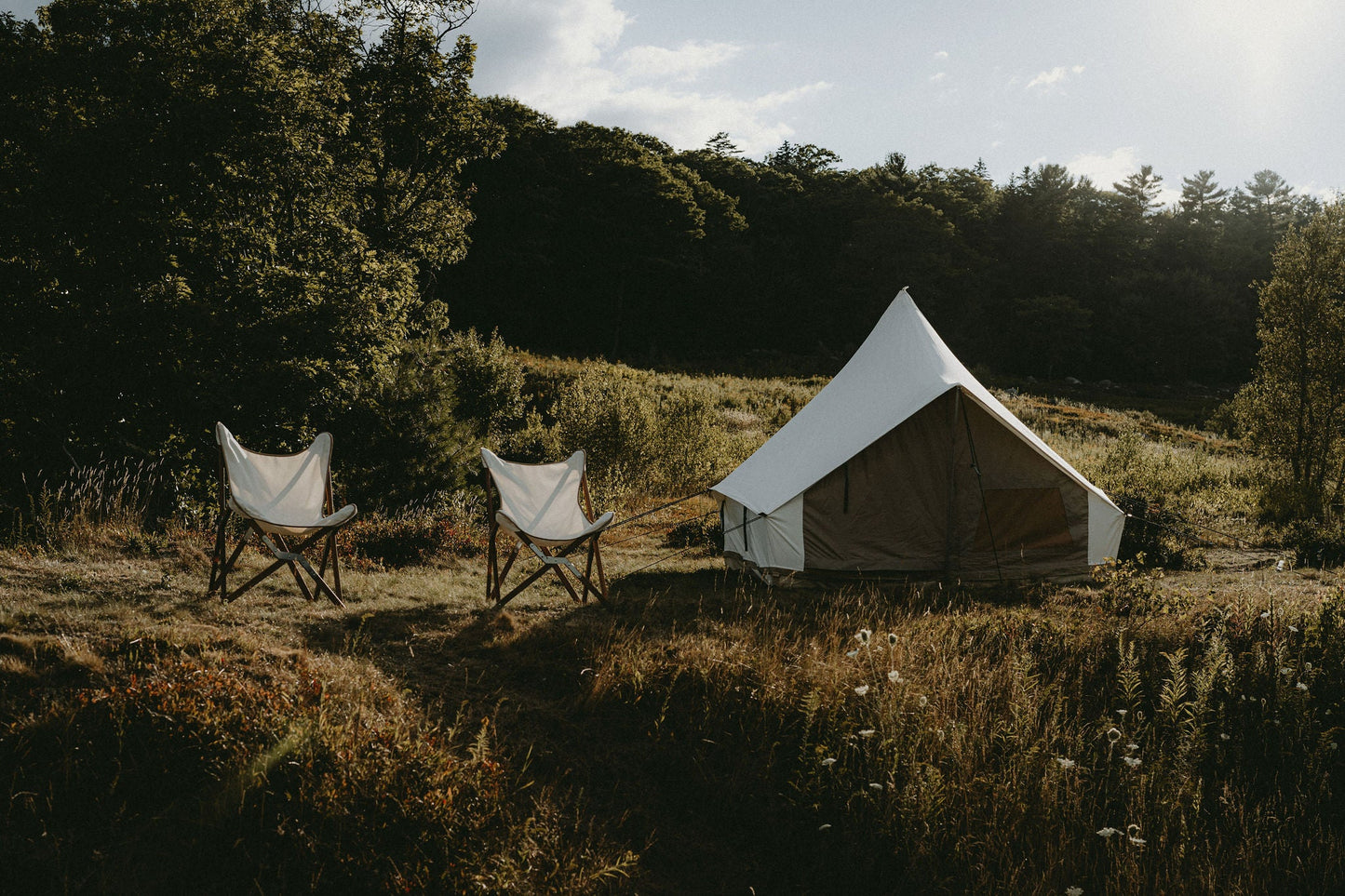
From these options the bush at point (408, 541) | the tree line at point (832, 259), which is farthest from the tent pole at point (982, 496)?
the tree line at point (832, 259)

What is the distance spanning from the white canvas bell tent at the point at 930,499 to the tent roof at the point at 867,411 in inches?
0.7

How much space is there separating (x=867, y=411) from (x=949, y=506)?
1.07m

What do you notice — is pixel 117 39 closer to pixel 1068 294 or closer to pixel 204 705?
pixel 204 705

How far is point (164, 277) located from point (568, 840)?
7.79 meters

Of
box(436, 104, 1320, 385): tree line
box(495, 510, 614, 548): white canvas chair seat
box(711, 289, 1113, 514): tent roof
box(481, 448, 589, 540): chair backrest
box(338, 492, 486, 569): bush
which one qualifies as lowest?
box(338, 492, 486, 569): bush

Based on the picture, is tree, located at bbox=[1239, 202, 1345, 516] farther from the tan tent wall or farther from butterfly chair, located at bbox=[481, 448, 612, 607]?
A: butterfly chair, located at bbox=[481, 448, 612, 607]

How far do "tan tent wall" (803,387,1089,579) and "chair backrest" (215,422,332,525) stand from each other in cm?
374

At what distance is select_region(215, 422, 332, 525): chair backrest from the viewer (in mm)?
4500

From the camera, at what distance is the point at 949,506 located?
6.38 m

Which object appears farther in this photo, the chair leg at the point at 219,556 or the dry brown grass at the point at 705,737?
the chair leg at the point at 219,556

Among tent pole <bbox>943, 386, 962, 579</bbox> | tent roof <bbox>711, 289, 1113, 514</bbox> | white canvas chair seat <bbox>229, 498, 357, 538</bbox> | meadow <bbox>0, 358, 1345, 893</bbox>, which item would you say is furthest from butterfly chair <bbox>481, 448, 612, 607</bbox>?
tent pole <bbox>943, 386, 962, 579</bbox>

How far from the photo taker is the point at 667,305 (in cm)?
3525

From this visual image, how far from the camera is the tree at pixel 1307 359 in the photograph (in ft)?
37.5

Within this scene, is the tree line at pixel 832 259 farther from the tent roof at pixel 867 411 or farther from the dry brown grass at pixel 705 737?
the dry brown grass at pixel 705 737
